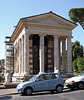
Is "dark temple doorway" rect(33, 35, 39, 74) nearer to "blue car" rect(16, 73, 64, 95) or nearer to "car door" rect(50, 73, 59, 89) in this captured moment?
"car door" rect(50, 73, 59, 89)

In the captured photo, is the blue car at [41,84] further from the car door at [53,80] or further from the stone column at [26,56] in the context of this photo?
the stone column at [26,56]

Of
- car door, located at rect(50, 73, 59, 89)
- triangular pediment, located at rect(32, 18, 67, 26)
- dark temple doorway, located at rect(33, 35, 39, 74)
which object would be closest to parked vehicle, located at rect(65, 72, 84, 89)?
car door, located at rect(50, 73, 59, 89)

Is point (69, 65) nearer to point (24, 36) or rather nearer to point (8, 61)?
point (24, 36)

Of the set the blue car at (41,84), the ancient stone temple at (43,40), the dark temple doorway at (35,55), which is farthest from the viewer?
the dark temple doorway at (35,55)

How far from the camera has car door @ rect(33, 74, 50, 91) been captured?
12.8m

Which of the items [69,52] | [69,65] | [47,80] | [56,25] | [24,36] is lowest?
[47,80]

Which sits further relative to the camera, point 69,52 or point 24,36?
point 69,52

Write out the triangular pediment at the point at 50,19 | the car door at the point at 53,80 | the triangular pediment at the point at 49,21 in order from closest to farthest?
the car door at the point at 53,80 → the triangular pediment at the point at 50,19 → the triangular pediment at the point at 49,21

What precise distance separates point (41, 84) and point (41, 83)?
0.07 meters

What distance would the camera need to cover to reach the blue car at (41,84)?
12617 mm

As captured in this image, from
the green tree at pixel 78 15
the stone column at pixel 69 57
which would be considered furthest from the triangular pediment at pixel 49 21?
→ the green tree at pixel 78 15

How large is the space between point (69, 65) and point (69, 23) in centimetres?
584

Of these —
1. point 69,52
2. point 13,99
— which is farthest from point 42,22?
point 13,99

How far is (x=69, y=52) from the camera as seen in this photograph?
78.5 feet
